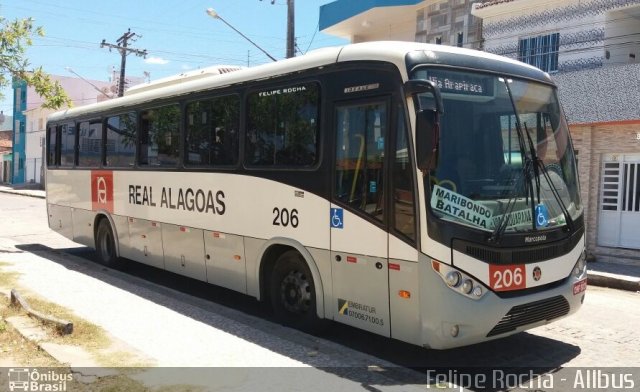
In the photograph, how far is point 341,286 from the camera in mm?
6035

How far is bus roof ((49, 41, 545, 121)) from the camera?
5.55 metres

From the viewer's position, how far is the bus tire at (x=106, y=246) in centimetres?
1105

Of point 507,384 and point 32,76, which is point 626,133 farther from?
point 32,76

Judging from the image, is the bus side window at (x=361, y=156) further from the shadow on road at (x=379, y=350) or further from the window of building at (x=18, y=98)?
the window of building at (x=18, y=98)

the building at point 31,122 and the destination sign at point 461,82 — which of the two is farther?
the building at point 31,122

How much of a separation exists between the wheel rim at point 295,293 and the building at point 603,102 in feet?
32.6

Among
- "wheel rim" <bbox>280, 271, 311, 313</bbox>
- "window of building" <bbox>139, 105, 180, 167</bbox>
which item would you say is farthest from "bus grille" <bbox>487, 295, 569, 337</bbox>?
"window of building" <bbox>139, 105, 180, 167</bbox>

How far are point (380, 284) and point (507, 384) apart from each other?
1.43 meters

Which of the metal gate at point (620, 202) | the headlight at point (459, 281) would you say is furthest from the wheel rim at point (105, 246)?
the metal gate at point (620, 202)

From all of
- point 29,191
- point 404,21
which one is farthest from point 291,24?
point 29,191

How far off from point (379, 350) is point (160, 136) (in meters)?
5.12

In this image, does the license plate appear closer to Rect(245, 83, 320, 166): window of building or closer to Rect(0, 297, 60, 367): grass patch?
Rect(245, 83, 320, 166): window of building

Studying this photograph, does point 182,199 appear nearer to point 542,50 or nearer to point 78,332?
point 78,332

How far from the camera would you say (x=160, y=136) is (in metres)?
9.36
